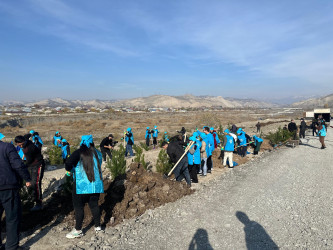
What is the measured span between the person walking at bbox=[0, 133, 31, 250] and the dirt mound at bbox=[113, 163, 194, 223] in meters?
1.69

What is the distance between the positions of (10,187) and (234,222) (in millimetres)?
3753

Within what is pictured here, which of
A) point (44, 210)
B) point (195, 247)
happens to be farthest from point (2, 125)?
point (195, 247)

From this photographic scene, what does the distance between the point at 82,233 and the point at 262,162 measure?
7.43m

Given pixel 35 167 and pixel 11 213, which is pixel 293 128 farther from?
pixel 11 213

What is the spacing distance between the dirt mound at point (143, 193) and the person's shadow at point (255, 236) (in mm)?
1703

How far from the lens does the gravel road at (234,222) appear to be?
11.8 ft

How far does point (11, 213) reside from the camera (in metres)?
3.22

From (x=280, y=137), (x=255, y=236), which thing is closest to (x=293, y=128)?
Result: (x=280, y=137)

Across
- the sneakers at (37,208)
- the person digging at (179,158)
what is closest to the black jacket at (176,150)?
the person digging at (179,158)

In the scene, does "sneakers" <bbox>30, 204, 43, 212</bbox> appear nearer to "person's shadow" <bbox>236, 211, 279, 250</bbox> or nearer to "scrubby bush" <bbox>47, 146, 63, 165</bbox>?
"person's shadow" <bbox>236, 211, 279, 250</bbox>

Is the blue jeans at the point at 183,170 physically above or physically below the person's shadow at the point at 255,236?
above

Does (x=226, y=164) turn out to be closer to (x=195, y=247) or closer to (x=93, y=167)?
(x=195, y=247)

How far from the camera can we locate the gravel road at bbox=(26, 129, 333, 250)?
3609 millimetres

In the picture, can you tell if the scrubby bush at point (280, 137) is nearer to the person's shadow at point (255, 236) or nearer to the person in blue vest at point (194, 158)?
the person in blue vest at point (194, 158)
